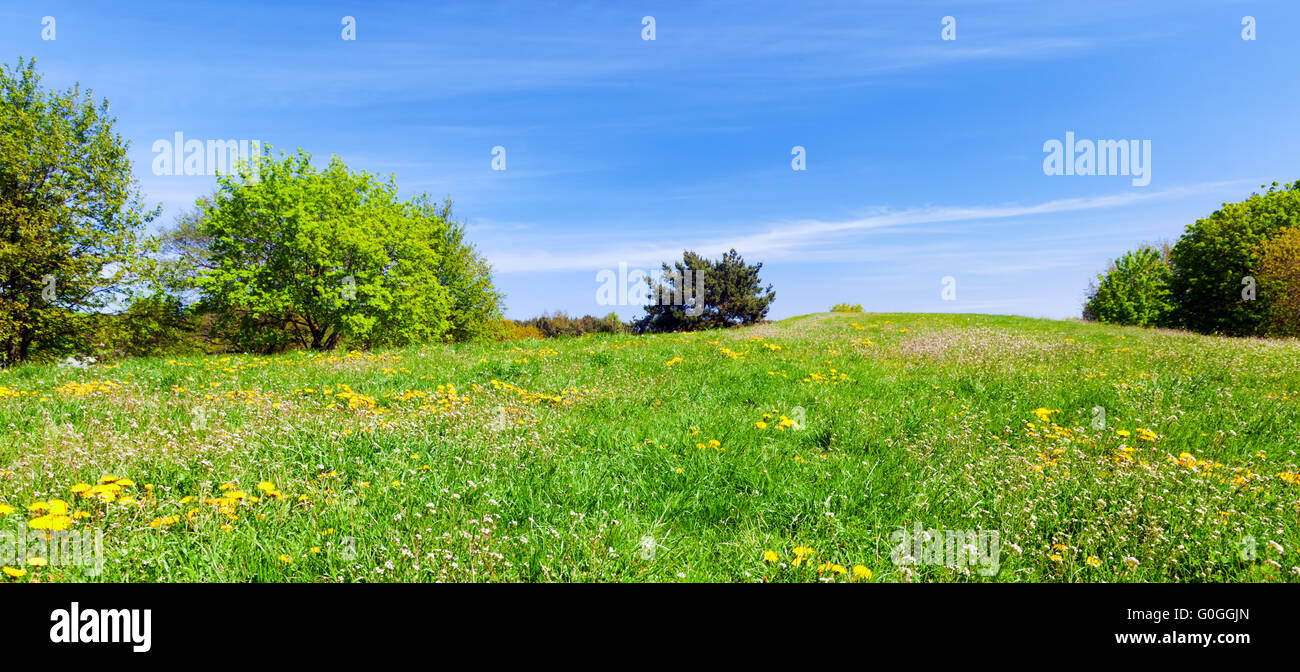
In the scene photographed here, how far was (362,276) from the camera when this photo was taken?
2762cm

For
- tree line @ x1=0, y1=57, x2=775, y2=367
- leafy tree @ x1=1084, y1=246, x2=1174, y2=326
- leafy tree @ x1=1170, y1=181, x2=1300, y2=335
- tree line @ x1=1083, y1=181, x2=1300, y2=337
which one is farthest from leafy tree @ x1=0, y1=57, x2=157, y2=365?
leafy tree @ x1=1084, y1=246, x2=1174, y2=326

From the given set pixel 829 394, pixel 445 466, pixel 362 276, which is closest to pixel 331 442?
pixel 445 466

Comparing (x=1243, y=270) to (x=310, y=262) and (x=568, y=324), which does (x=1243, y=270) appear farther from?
(x=568, y=324)

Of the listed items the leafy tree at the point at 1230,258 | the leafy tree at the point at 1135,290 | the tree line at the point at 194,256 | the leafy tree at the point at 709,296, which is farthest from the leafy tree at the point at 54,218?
the leafy tree at the point at 1135,290

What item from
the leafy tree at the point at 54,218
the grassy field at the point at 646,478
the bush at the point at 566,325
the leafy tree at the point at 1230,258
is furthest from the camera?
the bush at the point at 566,325

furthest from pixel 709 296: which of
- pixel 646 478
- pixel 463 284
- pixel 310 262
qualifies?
pixel 646 478

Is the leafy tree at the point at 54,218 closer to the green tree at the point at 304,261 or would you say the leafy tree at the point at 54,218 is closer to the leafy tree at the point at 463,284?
the green tree at the point at 304,261

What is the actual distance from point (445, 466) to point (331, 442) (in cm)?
132

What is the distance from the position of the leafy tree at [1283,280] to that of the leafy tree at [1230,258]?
1.31 m

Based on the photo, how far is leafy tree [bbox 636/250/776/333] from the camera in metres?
58.4

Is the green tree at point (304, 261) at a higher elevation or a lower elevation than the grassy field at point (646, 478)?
higher

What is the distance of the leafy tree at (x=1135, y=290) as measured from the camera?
5366cm

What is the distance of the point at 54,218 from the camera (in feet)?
71.4
